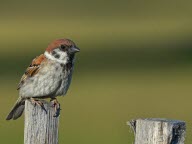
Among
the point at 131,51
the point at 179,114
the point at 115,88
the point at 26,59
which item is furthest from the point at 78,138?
the point at 131,51

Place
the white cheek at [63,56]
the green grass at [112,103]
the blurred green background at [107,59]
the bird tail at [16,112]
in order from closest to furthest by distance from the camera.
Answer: the bird tail at [16,112], the white cheek at [63,56], the green grass at [112,103], the blurred green background at [107,59]

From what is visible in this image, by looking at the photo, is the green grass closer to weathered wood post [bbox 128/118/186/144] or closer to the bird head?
the bird head

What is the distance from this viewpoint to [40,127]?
5.84m

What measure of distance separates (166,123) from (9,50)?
22291 mm

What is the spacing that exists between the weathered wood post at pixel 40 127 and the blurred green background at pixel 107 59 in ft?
11.1

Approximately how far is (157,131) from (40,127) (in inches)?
29.3

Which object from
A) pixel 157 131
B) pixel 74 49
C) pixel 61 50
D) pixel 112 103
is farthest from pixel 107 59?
pixel 157 131

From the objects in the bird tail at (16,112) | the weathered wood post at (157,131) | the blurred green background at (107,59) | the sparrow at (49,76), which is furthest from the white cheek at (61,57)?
the weathered wood post at (157,131)

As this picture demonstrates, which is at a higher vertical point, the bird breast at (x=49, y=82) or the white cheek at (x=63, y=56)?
the white cheek at (x=63, y=56)

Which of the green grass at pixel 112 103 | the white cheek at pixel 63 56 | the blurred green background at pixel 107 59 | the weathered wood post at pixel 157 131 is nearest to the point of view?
the weathered wood post at pixel 157 131

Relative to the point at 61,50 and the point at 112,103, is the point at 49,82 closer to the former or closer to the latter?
the point at 61,50

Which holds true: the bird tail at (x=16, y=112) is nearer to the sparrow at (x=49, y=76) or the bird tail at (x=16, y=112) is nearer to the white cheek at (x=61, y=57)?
the sparrow at (x=49, y=76)

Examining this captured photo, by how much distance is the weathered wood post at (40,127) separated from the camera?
580cm

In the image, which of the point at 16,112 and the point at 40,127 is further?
the point at 16,112
